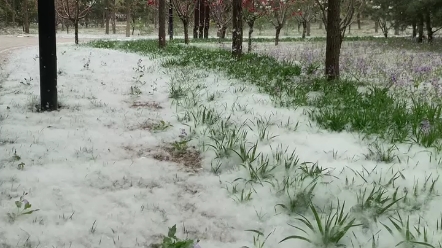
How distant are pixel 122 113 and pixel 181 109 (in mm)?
919

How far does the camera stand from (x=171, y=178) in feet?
11.5

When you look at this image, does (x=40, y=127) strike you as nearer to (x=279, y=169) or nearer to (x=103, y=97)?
(x=103, y=97)

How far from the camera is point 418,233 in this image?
2.38m

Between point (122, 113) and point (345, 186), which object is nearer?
point (345, 186)

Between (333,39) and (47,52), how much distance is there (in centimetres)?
589

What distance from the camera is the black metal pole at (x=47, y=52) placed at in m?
5.16

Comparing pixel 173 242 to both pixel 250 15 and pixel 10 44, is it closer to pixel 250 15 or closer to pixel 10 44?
pixel 250 15

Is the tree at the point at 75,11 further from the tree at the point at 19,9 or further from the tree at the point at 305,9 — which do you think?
the tree at the point at 19,9

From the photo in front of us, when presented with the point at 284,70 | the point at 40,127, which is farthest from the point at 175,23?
the point at 40,127

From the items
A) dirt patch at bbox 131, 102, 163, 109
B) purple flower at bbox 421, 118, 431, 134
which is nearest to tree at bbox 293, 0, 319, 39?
dirt patch at bbox 131, 102, 163, 109

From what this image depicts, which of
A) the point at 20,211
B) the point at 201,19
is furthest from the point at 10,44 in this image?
the point at 20,211

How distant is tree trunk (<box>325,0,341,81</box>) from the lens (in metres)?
8.04

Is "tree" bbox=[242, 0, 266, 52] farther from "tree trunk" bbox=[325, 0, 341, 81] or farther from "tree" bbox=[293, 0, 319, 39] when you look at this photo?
"tree" bbox=[293, 0, 319, 39]

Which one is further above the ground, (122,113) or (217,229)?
(122,113)
